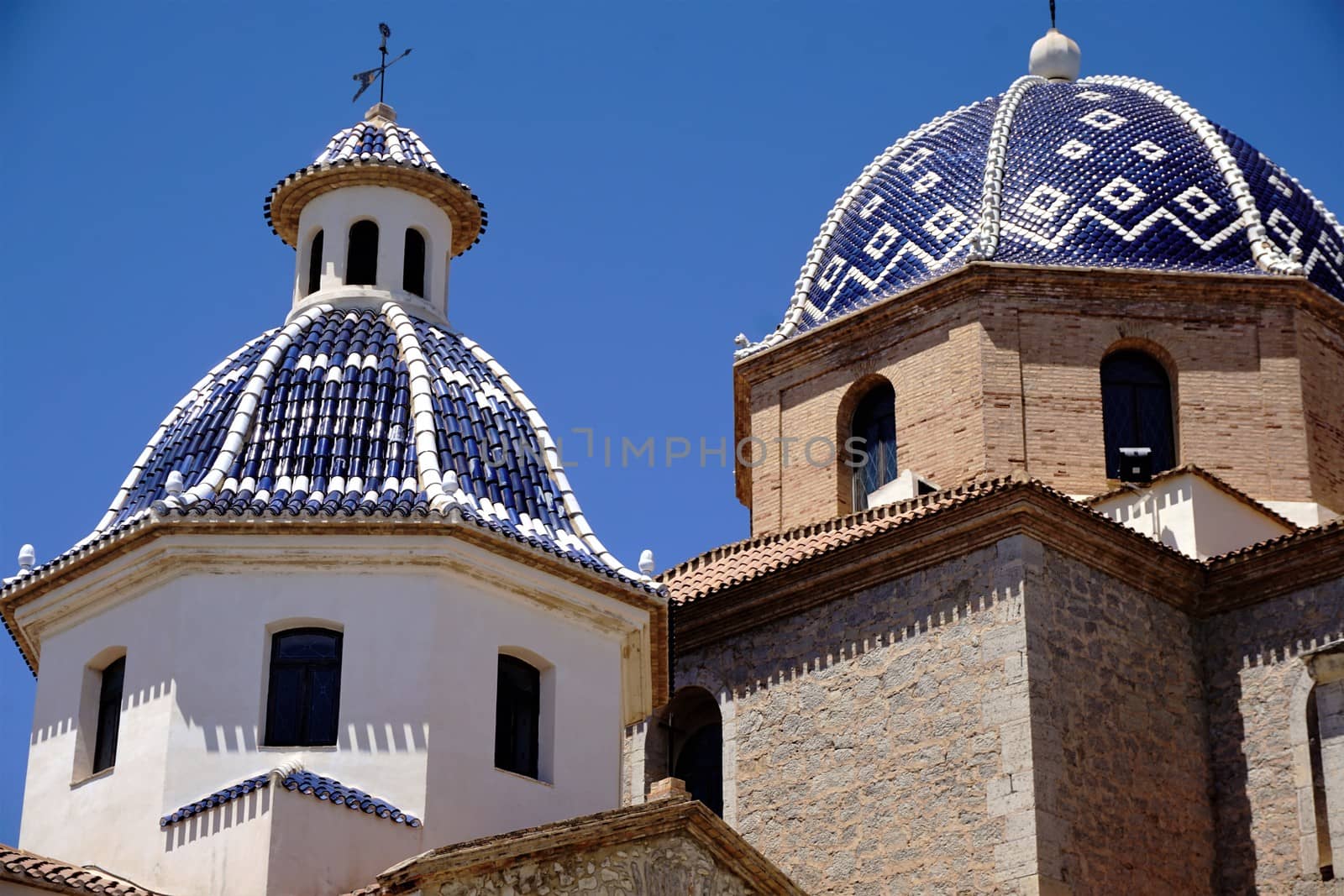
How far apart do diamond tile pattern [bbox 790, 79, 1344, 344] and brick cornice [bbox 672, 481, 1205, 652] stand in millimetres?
4271

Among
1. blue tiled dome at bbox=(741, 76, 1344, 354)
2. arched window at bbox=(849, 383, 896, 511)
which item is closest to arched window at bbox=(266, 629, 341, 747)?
arched window at bbox=(849, 383, 896, 511)

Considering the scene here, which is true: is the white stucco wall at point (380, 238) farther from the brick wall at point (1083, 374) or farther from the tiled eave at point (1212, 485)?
the tiled eave at point (1212, 485)

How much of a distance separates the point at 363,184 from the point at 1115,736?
23.3ft

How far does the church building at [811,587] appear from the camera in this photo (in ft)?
48.5

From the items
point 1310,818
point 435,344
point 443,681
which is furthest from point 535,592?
point 1310,818

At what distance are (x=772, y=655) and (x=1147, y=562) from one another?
10.3 feet

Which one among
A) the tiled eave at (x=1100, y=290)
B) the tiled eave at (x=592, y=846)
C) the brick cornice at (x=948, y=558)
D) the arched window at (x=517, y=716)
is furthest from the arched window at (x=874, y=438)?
the tiled eave at (x=592, y=846)

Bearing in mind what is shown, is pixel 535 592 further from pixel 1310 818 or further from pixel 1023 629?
pixel 1310 818

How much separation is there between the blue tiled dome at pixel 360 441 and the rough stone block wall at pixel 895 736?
323 centimetres

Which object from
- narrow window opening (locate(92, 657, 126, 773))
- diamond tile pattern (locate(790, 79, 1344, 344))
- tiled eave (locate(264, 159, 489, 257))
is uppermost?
diamond tile pattern (locate(790, 79, 1344, 344))

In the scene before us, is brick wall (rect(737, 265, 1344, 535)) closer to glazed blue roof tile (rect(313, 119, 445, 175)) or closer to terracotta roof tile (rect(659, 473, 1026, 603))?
terracotta roof tile (rect(659, 473, 1026, 603))

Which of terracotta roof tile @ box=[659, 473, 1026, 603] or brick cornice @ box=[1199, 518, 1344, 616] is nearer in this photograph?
brick cornice @ box=[1199, 518, 1344, 616]

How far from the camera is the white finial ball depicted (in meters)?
26.8

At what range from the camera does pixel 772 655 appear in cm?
1962
